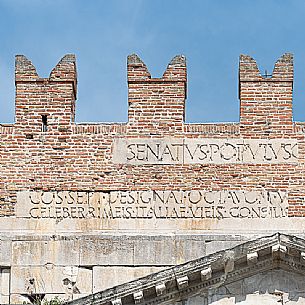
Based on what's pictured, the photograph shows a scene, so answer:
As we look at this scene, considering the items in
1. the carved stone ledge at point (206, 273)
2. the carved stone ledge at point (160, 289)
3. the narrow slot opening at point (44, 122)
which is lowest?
the carved stone ledge at point (160, 289)

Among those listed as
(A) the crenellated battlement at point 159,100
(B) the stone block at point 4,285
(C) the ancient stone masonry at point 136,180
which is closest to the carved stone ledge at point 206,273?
(C) the ancient stone masonry at point 136,180

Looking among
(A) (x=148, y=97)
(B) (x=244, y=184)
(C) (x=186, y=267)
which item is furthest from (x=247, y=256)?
(A) (x=148, y=97)

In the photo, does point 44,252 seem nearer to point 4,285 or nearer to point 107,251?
point 4,285

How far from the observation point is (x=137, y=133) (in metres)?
26.1

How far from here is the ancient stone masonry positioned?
82.7ft

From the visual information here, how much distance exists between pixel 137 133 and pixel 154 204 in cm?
151

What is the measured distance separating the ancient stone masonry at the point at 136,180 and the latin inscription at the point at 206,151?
19mm

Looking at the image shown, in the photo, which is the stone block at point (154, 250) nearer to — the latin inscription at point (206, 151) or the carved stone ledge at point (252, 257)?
the latin inscription at point (206, 151)

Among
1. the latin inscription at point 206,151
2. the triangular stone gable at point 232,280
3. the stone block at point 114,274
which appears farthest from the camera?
the latin inscription at point 206,151

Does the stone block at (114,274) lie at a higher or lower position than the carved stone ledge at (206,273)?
lower

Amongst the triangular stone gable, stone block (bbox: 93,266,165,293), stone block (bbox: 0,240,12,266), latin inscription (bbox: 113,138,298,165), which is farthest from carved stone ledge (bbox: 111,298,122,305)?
latin inscription (bbox: 113,138,298,165)

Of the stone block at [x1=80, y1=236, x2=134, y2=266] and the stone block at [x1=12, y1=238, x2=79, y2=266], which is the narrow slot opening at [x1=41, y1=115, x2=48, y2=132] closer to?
the stone block at [x1=12, y1=238, x2=79, y2=266]

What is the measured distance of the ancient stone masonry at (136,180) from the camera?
25.2 metres

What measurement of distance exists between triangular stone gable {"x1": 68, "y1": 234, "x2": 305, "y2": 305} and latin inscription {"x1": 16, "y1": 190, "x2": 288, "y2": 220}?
84.5 inches
